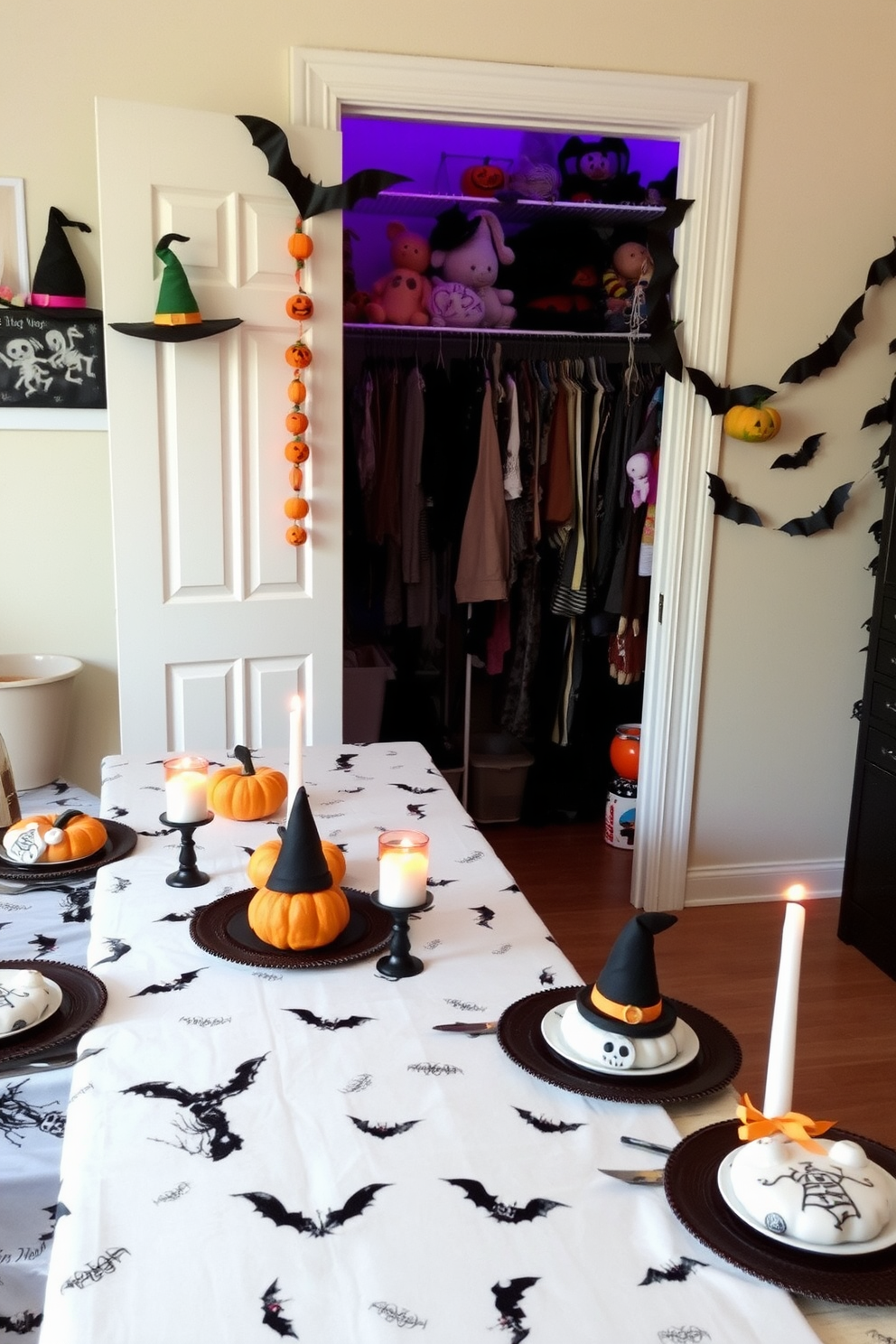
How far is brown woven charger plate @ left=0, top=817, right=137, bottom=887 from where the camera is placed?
5.57 ft

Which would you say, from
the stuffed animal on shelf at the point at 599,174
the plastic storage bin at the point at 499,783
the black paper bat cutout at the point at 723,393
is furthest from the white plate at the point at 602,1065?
the stuffed animal on shelf at the point at 599,174

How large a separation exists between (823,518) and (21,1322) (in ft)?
9.37

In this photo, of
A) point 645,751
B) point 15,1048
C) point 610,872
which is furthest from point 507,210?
point 15,1048

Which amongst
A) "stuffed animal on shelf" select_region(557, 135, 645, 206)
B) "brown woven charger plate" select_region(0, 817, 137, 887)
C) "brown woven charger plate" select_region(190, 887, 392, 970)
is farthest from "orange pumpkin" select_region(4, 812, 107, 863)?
"stuffed animal on shelf" select_region(557, 135, 645, 206)

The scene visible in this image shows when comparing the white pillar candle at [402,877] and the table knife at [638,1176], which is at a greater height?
the white pillar candle at [402,877]

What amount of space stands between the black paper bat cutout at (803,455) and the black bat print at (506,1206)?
104 inches

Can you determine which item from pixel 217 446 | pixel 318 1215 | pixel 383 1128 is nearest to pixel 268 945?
pixel 383 1128

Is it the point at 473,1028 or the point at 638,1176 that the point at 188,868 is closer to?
the point at 473,1028

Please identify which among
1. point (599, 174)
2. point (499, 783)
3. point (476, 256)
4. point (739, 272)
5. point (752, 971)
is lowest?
point (752, 971)

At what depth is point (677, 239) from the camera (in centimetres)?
313

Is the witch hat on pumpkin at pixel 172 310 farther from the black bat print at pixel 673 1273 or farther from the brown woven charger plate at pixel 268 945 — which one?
the black bat print at pixel 673 1273

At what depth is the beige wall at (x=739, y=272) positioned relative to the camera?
275 cm

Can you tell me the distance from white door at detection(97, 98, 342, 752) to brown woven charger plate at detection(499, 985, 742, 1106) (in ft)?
6.04

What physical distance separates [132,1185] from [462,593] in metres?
2.97
